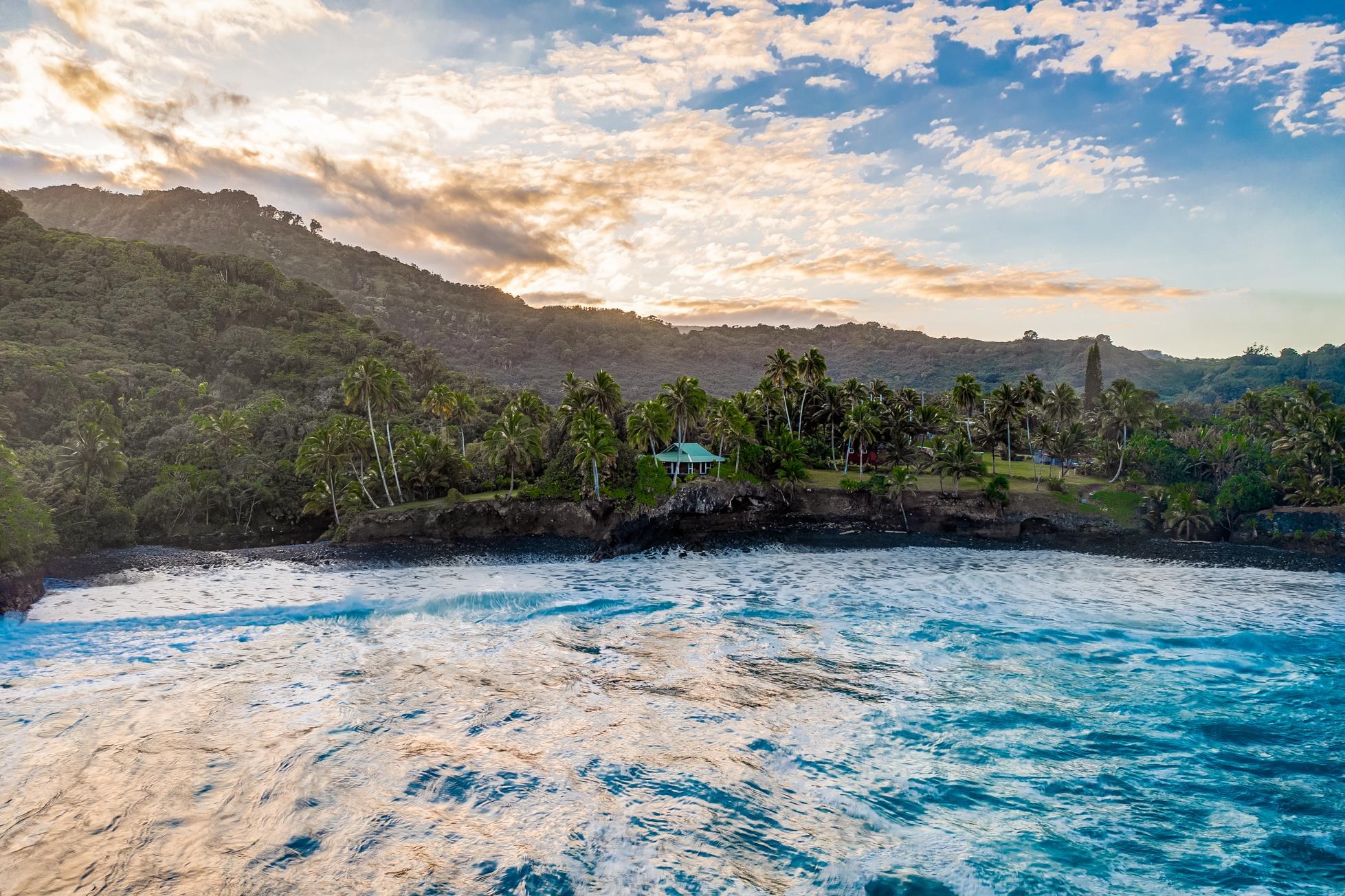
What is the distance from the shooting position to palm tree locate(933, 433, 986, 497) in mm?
→ 60250

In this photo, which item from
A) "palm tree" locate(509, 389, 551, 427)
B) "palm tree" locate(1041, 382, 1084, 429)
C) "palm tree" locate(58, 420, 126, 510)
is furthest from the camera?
"palm tree" locate(509, 389, 551, 427)

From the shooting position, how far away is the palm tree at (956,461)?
60250mm

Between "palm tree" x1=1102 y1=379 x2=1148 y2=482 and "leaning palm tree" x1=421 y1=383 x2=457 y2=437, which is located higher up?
"palm tree" x1=1102 y1=379 x2=1148 y2=482

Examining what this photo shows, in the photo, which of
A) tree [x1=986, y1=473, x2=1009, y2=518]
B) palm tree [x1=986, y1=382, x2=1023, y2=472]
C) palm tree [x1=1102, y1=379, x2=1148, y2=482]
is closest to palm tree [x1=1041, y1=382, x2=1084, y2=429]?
palm tree [x1=1102, y1=379, x2=1148, y2=482]

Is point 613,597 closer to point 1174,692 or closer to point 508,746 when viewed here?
point 508,746

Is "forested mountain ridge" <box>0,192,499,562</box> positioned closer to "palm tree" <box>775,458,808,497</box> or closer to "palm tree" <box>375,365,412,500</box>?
"palm tree" <box>375,365,412,500</box>

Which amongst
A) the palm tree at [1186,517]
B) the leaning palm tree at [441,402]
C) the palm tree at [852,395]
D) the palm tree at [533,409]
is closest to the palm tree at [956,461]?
the palm tree at [1186,517]

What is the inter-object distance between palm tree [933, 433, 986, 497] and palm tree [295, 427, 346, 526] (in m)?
58.7

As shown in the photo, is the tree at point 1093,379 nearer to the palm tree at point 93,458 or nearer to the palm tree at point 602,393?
the palm tree at point 602,393

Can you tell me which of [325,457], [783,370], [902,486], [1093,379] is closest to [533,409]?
[325,457]

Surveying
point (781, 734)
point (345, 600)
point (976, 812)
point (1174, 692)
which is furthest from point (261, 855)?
point (1174, 692)

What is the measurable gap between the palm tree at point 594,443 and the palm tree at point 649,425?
21.7 ft

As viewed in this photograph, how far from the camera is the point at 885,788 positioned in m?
17.9

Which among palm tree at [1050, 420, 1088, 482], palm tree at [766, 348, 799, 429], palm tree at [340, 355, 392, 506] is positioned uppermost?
palm tree at [766, 348, 799, 429]
